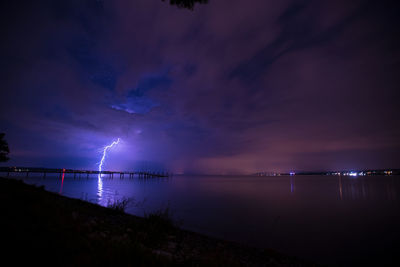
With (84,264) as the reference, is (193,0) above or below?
above

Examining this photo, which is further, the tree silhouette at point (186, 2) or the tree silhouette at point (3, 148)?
the tree silhouette at point (3, 148)

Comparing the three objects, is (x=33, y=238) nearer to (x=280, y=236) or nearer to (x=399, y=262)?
(x=280, y=236)

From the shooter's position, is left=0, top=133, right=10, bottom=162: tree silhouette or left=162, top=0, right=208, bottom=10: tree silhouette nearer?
left=162, top=0, right=208, bottom=10: tree silhouette

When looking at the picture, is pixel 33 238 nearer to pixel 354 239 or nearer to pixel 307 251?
pixel 307 251

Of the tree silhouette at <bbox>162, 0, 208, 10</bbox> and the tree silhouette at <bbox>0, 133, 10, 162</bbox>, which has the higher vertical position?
the tree silhouette at <bbox>162, 0, 208, 10</bbox>

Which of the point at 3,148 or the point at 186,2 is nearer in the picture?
the point at 186,2

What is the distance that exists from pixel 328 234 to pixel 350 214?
1023 centimetres

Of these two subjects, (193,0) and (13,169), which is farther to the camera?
(13,169)

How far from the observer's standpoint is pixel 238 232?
48.4ft

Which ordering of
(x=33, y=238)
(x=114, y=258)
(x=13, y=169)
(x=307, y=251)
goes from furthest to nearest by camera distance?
(x=13, y=169)
(x=307, y=251)
(x=33, y=238)
(x=114, y=258)

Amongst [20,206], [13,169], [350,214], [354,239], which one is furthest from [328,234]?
[13,169]

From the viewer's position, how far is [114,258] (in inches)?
143

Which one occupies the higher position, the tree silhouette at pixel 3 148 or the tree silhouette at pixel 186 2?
the tree silhouette at pixel 186 2

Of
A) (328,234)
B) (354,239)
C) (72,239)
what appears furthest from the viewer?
(328,234)
